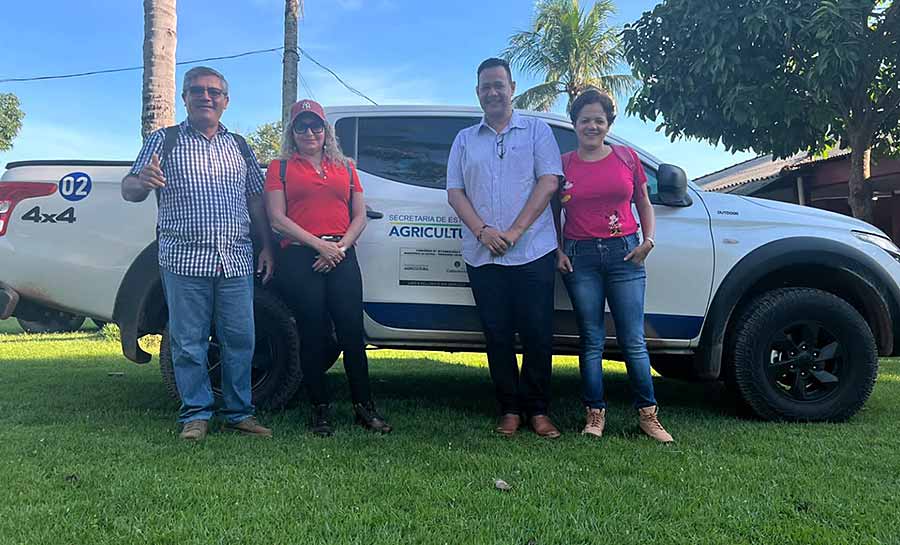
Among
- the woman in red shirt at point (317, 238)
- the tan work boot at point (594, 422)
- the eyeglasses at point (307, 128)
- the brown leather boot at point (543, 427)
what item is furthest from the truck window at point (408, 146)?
the tan work boot at point (594, 422)

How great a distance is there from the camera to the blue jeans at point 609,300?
3.22 meters

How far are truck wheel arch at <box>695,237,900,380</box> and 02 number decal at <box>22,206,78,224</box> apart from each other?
3.62 meters

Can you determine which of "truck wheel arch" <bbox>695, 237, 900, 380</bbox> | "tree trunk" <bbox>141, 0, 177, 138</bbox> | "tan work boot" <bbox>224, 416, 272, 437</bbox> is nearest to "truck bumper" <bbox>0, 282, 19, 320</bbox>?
"tan work boot" <bbox>224, 416, 272, 437</bbox>

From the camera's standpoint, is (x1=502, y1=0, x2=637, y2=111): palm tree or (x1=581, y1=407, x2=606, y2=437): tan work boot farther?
(x1=502, y1=0, x2=637, y2=111): palm tree

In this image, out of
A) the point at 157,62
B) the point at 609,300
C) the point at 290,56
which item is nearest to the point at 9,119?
the point at 290,56

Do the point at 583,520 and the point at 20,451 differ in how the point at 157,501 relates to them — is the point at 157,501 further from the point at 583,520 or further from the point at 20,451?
the point at 583,520

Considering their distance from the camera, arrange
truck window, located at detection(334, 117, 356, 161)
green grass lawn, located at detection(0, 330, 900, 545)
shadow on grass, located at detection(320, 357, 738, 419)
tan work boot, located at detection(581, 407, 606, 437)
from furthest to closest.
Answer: shadow on grass, located at detection(320, 357, 738, 419), truck window, located at detection(334, 117, 356, 161), tan work boot, located at detection(581, 407, 606, 437), green grass lawn, located at detection(0, 330, 900, 545)

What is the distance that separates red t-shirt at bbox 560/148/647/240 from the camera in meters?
3.21

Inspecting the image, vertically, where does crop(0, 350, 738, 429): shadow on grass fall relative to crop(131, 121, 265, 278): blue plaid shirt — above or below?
below

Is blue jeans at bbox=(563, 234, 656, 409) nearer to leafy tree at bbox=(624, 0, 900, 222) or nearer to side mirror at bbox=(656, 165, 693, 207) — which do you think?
side mirror at bbox=(656, 165, 693, 207)

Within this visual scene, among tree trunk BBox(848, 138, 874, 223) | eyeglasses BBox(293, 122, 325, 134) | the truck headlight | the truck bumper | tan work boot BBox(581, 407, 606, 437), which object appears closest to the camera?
eyeglasses BBox(293, 122, 325, 134)

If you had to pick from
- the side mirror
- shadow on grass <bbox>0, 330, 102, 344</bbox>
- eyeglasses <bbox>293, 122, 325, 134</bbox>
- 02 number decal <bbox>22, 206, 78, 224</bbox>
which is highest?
eyeglasses <bbox>293, 122, 325, 134</bbox>

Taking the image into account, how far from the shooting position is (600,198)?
3.21 metres

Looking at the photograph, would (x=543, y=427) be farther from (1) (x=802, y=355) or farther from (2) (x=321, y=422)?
(1) (x=802, y=355)
